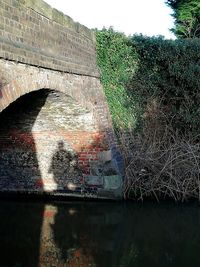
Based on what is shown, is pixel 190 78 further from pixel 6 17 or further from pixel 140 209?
pixel 6 17

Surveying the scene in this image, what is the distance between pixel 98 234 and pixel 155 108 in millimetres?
4336

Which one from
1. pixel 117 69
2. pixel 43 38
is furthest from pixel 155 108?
pixel 43 38

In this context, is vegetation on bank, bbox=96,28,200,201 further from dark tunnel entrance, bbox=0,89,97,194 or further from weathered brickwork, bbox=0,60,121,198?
dark tunnel entrance, bbox=0,89,97,194

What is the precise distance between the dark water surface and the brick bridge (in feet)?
2.27

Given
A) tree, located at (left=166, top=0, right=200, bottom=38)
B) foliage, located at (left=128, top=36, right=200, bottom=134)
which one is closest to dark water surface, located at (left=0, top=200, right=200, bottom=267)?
foliage, located at (left=128, top=36, right=200, bottom=134)

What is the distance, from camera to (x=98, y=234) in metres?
7.50

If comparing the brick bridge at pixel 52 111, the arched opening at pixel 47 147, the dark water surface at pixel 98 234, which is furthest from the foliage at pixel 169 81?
the dark water surface at pixel 98 234

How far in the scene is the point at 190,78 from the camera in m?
10.6

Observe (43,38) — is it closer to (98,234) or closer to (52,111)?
(52,111)

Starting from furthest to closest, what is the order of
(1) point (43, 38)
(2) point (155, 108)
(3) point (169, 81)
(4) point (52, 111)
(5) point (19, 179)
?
(3) point (169, 81), (2) point (155, 108), (5) point (19, 179), (4) point (52, 111), (1) point (43, 38)

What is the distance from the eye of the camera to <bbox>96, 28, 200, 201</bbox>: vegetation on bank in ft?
31.2

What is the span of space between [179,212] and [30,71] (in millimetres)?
4547

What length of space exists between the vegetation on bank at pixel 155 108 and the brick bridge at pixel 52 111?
22.1 inches

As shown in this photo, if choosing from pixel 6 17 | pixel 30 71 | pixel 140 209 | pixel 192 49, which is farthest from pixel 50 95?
pixel 192 49
